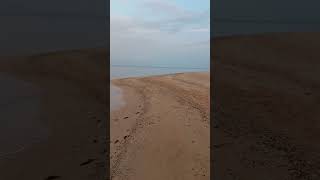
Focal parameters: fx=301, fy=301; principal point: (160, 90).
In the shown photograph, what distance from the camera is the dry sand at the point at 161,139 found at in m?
4.49

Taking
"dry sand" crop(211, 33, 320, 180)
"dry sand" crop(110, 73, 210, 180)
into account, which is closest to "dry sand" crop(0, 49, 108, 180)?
"dry sand" crop(110, 73, 210, 180)

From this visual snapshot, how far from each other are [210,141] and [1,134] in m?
4.10

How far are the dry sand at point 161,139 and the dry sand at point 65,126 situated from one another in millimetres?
344

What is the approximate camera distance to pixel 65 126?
249 inches

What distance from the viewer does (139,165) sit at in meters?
4.69

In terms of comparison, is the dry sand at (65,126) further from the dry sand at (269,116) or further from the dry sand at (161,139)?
the dry sand at (269,116)

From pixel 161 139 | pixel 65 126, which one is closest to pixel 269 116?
pixel 161 139

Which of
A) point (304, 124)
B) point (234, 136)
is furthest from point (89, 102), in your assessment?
point (304, 124)

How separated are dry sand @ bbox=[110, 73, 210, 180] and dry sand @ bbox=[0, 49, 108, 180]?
13.5 inches

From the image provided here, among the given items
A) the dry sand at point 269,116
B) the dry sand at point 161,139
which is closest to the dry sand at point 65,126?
the dry sand at point 161,139

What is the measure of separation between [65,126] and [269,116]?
14.3ft

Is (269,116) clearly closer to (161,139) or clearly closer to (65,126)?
(161,139)

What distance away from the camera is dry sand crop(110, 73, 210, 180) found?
4494 millimetres

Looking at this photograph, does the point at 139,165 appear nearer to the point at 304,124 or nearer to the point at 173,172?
the point at 173,172
